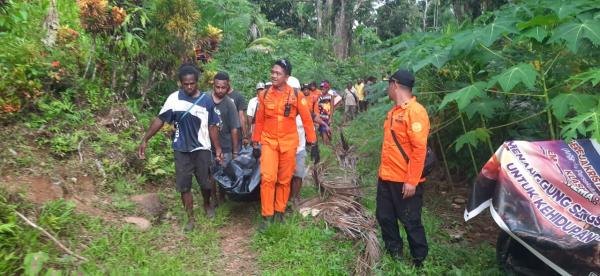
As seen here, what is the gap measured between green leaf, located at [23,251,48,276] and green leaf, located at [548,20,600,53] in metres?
4.08

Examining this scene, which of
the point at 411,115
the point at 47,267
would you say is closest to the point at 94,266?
the point at 47,267

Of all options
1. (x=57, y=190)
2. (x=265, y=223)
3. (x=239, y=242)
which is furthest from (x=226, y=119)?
(x=57, y=190)

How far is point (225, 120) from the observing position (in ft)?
18.8

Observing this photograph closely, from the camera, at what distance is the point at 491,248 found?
14.6 feet

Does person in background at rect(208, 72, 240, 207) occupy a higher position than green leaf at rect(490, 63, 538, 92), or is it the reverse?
green leaf at rect(490, 63, 538, 92)

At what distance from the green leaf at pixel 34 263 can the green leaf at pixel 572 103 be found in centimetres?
399

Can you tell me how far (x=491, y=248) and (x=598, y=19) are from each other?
222 centimetres

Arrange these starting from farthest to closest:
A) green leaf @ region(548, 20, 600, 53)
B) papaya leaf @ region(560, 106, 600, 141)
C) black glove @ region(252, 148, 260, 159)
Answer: black glove @ region(252, 148, 260, 159), green leaf @ region(548, 20, 600, 53), papaya leaf @ region(560, 106, 600, 141)

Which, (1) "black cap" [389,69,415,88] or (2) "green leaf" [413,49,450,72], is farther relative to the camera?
(2) "green leaf" [413,49,450,72]

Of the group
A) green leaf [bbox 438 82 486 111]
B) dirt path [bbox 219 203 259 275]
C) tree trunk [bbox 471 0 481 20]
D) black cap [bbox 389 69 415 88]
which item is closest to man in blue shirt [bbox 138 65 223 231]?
dirt path [bbox 219 203 259 275]

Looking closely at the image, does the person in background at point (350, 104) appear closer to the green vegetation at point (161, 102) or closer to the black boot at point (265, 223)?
the green vegetation at point (161, 102)

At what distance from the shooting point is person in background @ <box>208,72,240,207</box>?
548cm

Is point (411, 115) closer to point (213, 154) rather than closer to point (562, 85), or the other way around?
point (562, 85)

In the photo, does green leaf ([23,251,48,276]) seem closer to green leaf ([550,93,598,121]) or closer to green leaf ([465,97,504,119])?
green leaf ([465,97,504,119])
